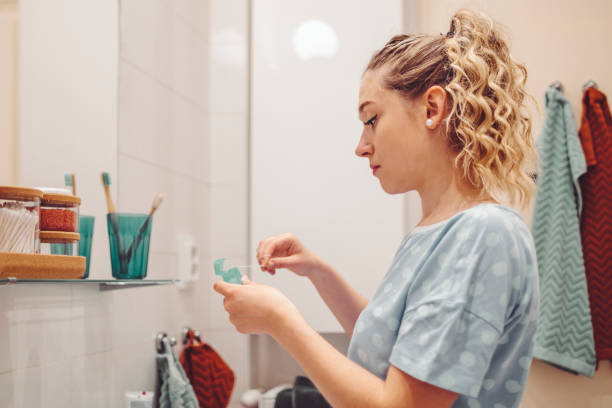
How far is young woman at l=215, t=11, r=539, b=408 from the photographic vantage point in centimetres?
72

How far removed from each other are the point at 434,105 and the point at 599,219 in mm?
1057

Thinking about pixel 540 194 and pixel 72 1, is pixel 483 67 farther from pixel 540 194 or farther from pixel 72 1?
pixel 540 194

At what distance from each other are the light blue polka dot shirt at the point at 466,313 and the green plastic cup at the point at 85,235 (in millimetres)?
564

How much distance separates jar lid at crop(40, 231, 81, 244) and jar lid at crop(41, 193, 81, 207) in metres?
0.05

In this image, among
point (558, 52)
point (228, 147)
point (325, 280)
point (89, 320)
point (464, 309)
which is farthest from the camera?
point (228, 147)

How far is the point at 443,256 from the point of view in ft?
2.51

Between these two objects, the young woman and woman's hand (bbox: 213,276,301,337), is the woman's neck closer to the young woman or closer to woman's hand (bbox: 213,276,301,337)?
the young woman

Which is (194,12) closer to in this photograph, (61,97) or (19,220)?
(61,97)

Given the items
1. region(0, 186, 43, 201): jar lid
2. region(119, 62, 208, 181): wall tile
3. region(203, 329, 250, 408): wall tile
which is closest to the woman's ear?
region(0, 186, 43, 201): jar lid

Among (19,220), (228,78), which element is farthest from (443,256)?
(228,78)

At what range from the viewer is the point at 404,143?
2.85 ft

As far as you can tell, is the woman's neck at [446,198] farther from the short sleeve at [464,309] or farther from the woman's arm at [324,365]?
the woman's arm at [324,365]

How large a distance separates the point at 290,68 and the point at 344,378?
1.23 metres

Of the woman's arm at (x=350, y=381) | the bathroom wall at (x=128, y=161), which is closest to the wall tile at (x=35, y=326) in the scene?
the bathroom wall at (x=128, y=161)
